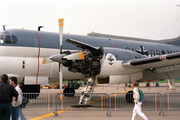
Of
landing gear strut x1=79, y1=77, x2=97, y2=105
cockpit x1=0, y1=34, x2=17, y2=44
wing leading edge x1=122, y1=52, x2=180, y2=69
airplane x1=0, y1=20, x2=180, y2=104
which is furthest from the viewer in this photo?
cockpit x1=0, y1=34, x2=17, y2=44

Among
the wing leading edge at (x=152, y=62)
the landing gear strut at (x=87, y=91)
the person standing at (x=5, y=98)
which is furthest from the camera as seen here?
the wing leading edge at (x=152, y=62)

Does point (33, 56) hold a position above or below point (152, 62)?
above

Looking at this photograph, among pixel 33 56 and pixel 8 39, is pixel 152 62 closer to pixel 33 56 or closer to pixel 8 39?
pixel 33 56

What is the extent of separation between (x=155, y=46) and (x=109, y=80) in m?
6.66

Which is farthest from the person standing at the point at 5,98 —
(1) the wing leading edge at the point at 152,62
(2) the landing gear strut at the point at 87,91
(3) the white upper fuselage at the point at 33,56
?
(1) the wing leading edge at the point at 152,62

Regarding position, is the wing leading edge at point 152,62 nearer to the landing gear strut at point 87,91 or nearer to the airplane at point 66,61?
the airplane at point 66,61

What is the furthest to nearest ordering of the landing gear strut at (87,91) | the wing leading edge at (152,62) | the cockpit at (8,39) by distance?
the cockpit at (8,39) → the wing leading edge at (152,62) → the landing gear strut at (87,91)

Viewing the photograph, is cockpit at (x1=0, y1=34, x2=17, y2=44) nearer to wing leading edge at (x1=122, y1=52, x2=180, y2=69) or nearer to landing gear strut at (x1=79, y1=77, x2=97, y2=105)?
landing gear strut at (x1=79, y1=77, x2=97, y2=105)

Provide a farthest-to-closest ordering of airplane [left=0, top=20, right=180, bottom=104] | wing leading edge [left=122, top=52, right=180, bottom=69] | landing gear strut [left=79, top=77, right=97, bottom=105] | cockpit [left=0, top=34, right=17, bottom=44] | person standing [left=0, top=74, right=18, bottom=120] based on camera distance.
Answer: cockpit [left=0, top=34, right=17, bottom=44] → wing leading edge [left=122, top=52, right=180, bottom=69] → airplane [left=0, top=20, right=180, bottom=104] → landing gear strut [left=79, top=77, right=97, bottom=105] → person standing [left=0, top=74, right=18, bottom=120]

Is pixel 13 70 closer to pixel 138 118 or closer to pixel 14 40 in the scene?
pixel 14 40

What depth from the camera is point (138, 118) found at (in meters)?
8.77

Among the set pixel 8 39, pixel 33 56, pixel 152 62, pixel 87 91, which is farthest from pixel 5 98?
pixel 152 62

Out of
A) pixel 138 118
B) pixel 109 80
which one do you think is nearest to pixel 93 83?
pixel 109 80

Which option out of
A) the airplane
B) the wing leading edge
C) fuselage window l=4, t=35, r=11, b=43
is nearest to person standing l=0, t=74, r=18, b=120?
the airplane
